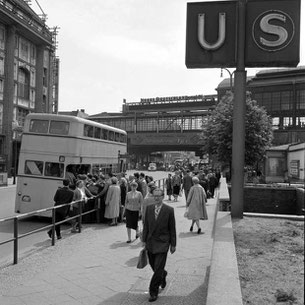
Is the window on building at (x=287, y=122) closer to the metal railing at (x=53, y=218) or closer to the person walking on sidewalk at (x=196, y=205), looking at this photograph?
the metal railing at (x=53, y=218)

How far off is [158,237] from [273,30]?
731cm

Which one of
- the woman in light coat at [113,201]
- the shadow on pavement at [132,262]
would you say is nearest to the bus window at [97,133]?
the woman in light coat at [113,201]

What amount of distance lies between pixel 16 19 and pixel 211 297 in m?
44.7

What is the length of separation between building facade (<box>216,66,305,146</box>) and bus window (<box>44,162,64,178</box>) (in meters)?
56.4

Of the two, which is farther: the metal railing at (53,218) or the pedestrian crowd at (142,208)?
the metal railing at (53,218)

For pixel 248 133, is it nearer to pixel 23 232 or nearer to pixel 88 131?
pixel 88 131

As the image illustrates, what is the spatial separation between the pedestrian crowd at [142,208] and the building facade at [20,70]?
73.4 feet

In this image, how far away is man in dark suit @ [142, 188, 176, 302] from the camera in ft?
19.9

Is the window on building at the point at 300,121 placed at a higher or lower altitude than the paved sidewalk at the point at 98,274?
higher

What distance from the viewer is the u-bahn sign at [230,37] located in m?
11.0

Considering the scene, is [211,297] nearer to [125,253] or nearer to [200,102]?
[125,253]

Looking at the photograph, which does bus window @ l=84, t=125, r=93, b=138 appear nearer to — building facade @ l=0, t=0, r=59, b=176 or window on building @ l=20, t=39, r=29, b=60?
building facade @ l=0, t=0, r=59, b=176

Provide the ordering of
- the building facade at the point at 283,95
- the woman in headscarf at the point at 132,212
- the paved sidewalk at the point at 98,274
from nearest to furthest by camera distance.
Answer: the paved sidewalk at the point at 98,274 < the woman in headscarf at the point at 132,212 < the building facade at the point at 283,95

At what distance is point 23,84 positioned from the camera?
48531 millimetres
